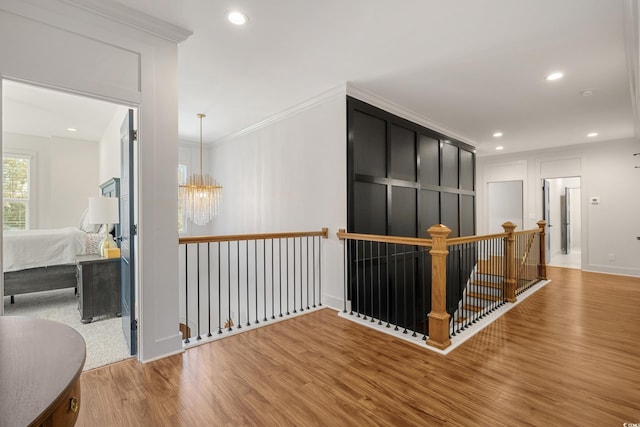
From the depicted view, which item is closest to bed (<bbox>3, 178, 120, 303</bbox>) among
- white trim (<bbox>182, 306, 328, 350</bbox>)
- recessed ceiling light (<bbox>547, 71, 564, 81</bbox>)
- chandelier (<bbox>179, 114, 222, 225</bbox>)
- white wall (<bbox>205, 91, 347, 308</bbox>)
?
chandelier (<bbox>179, 114, 222, 225</bbox>)

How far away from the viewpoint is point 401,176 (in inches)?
178

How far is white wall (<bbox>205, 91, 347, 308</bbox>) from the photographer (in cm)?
375

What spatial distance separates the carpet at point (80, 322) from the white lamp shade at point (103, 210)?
3.74 ft

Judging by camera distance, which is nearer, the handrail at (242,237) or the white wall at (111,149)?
the handrail at (242,237)

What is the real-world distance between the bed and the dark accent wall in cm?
308

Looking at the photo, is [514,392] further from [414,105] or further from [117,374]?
[414,105]

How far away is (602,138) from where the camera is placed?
599 cm

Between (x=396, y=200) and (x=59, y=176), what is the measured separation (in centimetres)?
652

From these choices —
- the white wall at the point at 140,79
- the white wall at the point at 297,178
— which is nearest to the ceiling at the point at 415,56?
the white wall at the point at 140,79

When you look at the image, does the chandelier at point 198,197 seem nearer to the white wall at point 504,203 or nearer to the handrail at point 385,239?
the handrail at point 385,239

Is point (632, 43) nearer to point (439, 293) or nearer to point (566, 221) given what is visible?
point (439, 293)

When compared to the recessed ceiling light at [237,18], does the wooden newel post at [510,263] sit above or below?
below

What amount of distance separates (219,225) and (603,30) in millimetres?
6370

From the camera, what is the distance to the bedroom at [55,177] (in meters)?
3.55
